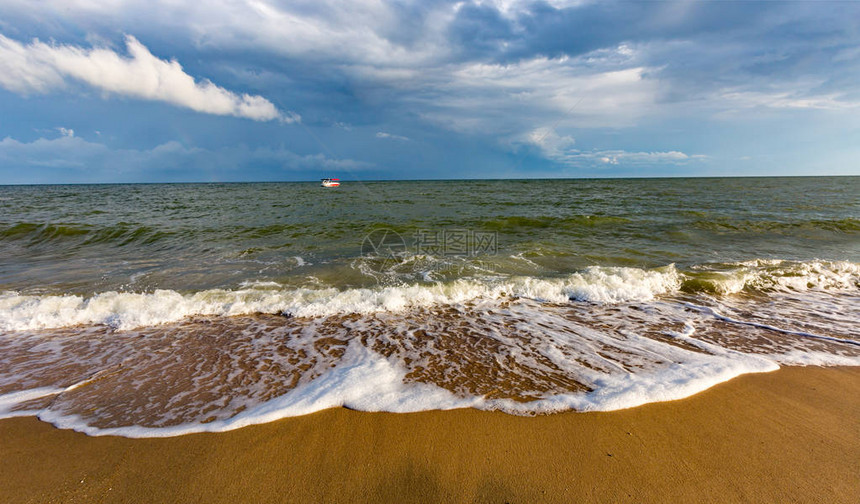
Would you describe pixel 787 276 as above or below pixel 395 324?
above

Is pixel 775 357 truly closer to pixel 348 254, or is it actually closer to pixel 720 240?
pixel 348 254

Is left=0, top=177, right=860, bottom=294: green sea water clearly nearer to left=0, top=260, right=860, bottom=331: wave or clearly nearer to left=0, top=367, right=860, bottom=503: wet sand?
left=0, top=260, right=860, bottom=331: wave

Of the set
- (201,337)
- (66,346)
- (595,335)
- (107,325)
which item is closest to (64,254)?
(107,325)

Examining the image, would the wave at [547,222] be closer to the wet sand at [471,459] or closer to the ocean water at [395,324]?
the ocean water at [395,324]

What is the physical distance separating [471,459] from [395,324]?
9.88ft

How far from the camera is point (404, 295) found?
6266mm

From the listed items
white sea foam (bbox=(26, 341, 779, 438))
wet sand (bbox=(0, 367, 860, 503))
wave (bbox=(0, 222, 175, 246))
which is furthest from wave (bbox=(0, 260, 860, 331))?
wave (bbox=(0, 222, 175, 246))

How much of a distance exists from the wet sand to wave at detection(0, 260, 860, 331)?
303 cm

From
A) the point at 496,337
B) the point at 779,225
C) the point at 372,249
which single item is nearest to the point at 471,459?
the point at 496,337

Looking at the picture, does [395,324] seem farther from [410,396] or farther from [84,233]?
[84,233]

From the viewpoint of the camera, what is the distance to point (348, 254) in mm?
9984

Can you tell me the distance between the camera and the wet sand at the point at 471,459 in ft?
6.91

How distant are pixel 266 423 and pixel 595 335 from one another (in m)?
4.13

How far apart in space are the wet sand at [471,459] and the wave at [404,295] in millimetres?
3026
